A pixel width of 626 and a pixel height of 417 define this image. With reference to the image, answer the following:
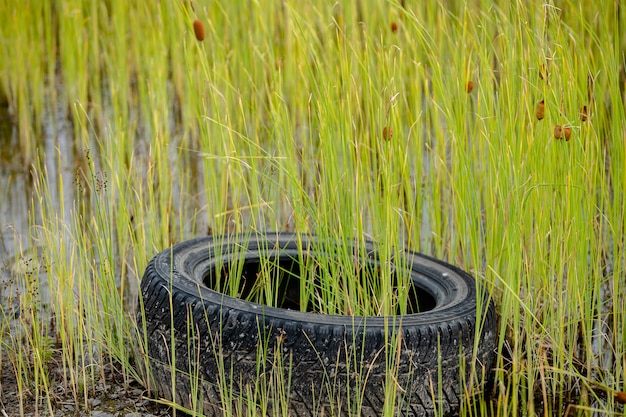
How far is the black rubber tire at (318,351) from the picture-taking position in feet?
9.05

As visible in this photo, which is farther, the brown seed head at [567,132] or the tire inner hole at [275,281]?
the tire inner hole at [275,281]

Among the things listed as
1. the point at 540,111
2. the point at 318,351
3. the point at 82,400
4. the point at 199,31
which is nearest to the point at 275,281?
the point at 318,351

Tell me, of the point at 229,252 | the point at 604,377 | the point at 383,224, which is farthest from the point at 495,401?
the point at 229,252

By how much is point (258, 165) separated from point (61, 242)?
5.42ft

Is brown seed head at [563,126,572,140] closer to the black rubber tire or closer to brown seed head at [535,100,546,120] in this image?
brown seed head at [535,100,546,120]

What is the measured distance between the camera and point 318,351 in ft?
9.07

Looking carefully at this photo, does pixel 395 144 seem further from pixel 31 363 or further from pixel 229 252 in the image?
pixel 31 363

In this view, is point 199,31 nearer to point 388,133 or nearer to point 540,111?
point 388,133

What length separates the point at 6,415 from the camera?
2955 mm

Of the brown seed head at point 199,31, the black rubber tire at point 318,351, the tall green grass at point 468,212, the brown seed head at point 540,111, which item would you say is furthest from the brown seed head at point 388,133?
the brown seed head at point 199,31

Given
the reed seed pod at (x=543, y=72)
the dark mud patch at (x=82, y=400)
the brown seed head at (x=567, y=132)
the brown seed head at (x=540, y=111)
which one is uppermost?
the reed seed pod at (x=543, y=72)

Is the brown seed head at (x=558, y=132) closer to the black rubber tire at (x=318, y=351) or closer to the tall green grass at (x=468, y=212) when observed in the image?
the tall green grass at (x=468, y=212)

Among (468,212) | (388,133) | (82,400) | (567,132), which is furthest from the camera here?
(468,212)

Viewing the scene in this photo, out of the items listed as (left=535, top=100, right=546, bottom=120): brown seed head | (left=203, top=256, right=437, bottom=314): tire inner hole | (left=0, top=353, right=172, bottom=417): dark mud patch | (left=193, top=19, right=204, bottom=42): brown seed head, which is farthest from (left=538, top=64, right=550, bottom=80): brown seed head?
(left=0, top=353, right=172, bottom=417): dark mud patch
